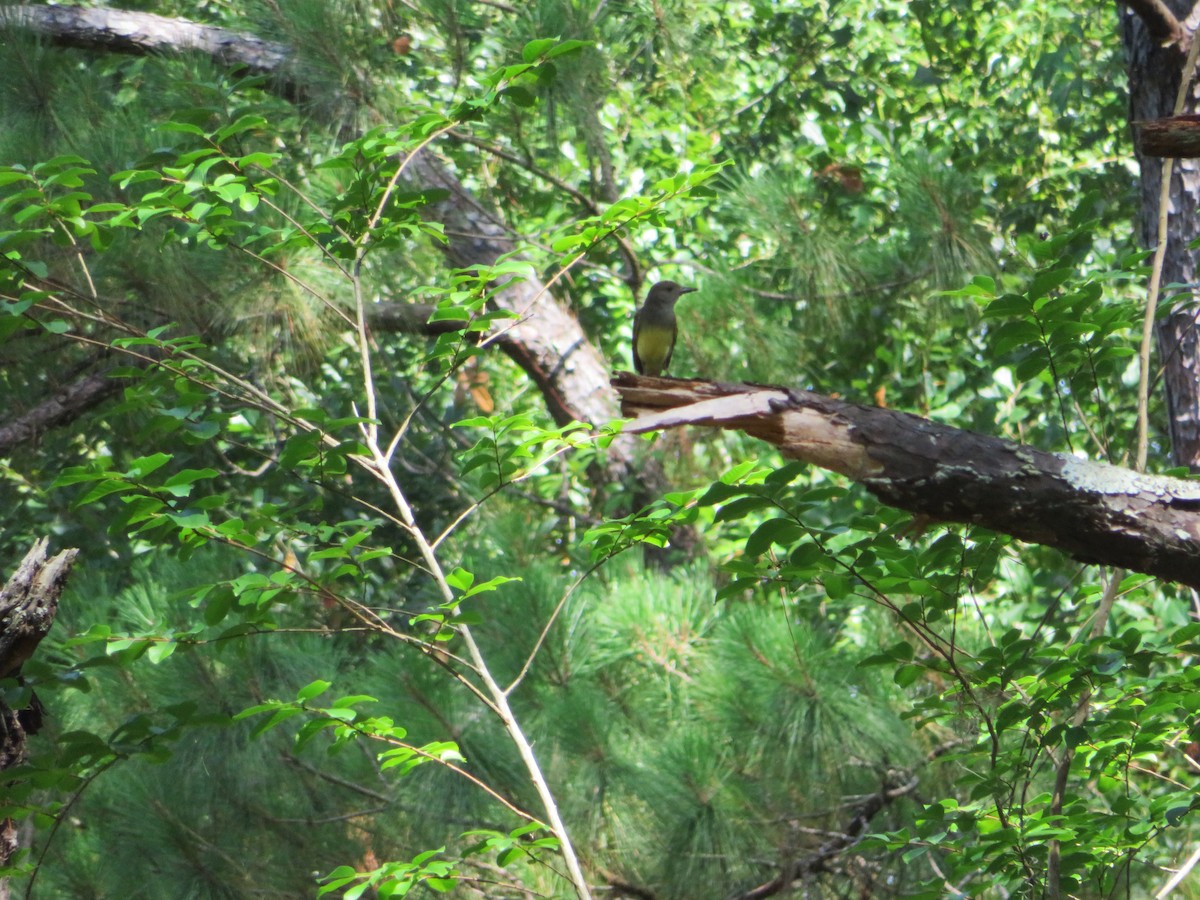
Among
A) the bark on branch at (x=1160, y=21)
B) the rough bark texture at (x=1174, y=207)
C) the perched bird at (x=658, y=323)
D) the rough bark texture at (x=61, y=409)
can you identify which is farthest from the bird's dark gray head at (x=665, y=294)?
the rough bark texture at (x=61, y=409)

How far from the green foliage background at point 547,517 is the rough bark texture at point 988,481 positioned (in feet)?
0.29

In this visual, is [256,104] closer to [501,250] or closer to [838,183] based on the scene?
[501,250]

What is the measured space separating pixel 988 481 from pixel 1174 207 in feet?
6.12

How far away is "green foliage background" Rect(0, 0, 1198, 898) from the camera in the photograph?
206 centimetres

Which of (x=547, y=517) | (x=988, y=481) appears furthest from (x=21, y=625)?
(x=547, y=517)

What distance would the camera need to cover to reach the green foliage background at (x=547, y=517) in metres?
2.06

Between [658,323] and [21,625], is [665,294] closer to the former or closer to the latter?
[658,323]

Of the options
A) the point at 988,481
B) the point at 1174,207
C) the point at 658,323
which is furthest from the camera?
the point at 658,323

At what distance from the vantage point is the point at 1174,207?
3193 mm

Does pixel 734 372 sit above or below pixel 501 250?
below

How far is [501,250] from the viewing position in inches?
201

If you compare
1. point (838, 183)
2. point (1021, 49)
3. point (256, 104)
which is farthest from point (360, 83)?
point (1021, 49)

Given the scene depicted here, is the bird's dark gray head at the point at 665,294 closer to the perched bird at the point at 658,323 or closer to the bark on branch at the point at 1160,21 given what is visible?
the perched bird at the point at 658,323

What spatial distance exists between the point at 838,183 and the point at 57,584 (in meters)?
3.95
